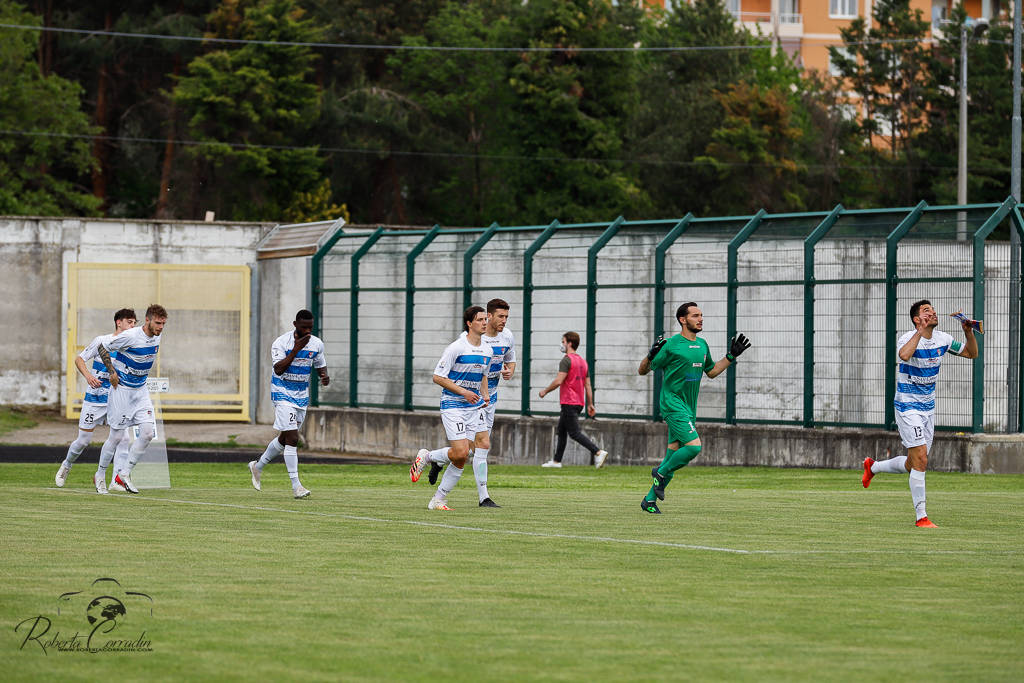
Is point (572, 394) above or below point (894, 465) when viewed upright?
above

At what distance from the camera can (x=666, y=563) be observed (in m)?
10.8

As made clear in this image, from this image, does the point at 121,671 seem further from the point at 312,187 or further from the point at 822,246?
the point at 312,187

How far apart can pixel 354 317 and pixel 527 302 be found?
4145 millimetres

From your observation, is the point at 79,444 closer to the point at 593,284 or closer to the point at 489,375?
the point at 489,375

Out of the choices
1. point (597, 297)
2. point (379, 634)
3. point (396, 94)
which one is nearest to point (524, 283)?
point (597, 297)

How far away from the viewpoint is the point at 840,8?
89188 millimetres

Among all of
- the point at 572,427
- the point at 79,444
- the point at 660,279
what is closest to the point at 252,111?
the point at 660,279

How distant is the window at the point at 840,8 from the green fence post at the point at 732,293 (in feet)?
227

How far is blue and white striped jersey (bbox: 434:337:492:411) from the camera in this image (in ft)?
49.1

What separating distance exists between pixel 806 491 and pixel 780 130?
43446 mm

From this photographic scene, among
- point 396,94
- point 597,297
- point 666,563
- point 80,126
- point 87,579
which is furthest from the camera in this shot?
point 396,94

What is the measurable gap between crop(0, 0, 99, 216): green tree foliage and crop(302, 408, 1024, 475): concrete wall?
24.7m

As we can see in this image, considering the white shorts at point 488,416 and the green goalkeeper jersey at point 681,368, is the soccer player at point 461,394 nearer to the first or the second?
the white shorts at point 488,416

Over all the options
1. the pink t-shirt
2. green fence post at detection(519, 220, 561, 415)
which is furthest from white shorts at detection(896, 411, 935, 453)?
green fence post at detection(519, 220, 561, 415)
